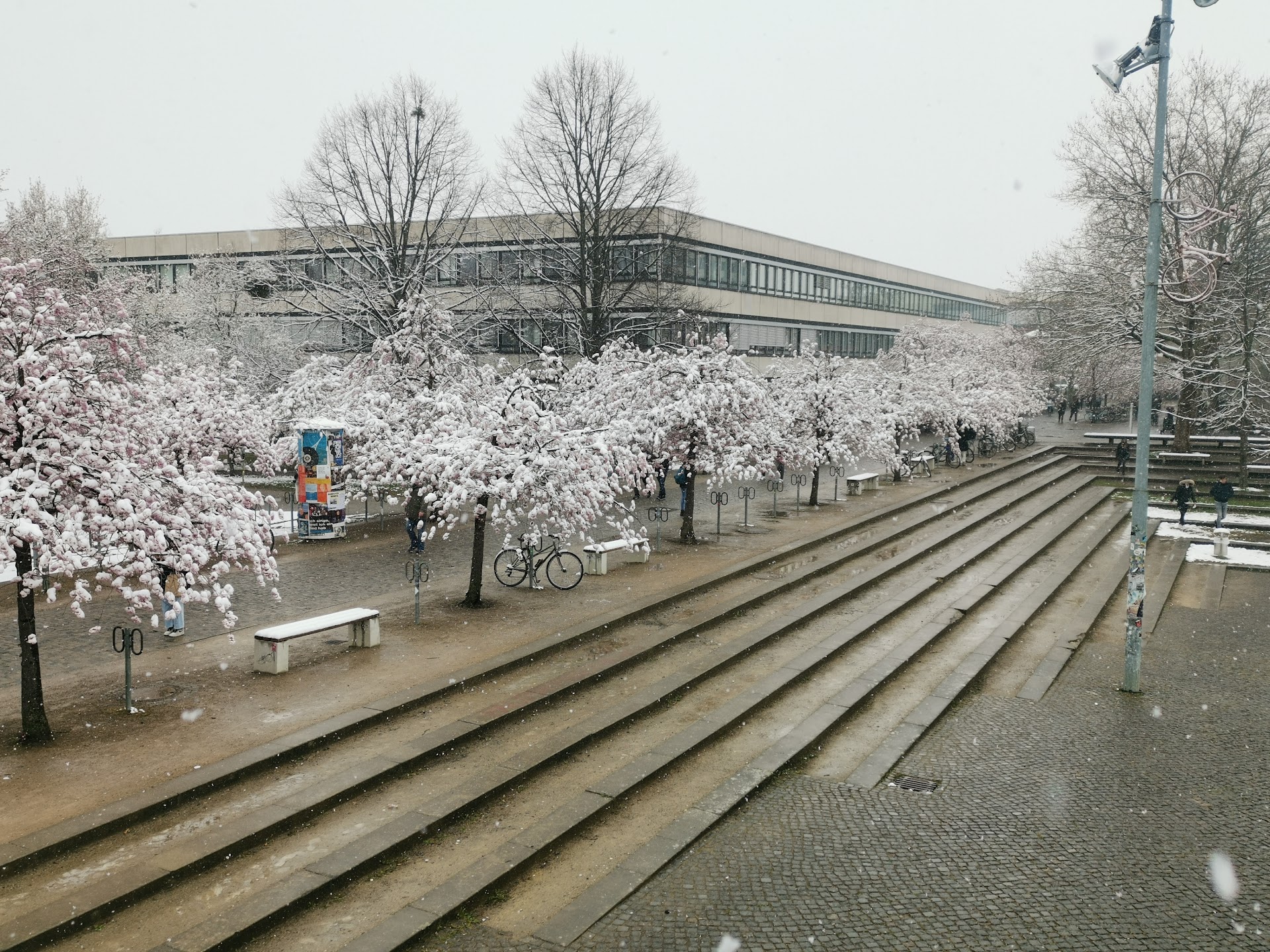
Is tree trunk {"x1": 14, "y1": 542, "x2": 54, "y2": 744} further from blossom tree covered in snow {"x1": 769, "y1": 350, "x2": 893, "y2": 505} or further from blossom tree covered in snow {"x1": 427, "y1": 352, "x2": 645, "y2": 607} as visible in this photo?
blossom tree covered in snow {"x1": 769, "y1": 350, "x2": 893, "y2": 505}

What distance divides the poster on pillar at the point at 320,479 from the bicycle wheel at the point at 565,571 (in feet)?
23.6

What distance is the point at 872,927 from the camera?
694cm

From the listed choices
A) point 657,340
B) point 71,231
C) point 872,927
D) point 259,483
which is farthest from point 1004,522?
point 71,231

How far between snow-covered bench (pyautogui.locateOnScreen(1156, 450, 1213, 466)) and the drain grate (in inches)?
1442

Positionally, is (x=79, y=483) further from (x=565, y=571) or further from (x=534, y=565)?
(x=565, y=571)

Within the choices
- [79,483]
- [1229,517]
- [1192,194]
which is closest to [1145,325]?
[79,483]

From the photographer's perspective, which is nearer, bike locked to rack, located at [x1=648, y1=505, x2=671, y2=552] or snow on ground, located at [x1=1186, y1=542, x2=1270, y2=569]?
snow on ground, located at [x1=1186, y1=542, x2=1270, y2=569]

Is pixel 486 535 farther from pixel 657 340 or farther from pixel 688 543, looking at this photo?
pixel 657 340

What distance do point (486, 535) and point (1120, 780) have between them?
55.6 feet

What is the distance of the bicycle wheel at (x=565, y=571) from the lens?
18.4m

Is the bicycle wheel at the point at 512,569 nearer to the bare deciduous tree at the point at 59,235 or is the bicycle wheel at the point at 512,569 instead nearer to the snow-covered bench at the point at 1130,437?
the bare deciduous tree at the point at 59,235

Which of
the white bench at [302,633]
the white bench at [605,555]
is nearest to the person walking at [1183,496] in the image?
the white bench at [605,555]

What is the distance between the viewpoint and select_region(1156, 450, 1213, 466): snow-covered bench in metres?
39.1

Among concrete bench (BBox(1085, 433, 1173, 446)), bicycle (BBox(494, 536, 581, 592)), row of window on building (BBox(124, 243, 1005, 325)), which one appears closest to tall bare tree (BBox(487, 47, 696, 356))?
row of window on building (BBox(124, 243, 1005, 325))
